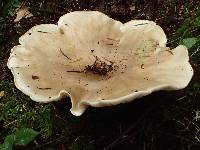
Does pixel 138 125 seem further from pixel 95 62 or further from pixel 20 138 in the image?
pixel 20 138

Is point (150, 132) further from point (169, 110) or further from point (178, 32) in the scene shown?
point (178, 32)

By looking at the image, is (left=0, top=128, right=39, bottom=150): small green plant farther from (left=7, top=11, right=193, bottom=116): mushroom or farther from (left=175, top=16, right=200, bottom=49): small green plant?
(left=175, top=16, right=200, bottom=49): small green plant

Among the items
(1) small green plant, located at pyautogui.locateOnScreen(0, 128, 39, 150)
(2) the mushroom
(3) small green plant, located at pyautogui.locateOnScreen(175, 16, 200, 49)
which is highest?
(2) the mushroom

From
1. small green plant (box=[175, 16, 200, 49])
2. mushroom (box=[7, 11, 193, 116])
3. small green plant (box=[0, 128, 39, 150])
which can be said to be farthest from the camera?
small green plant (box=[175, 16, 200, 49])

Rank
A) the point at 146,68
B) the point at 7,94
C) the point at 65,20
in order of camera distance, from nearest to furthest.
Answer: the point at 146,68 → the point at 65,20 → the point at 7,94

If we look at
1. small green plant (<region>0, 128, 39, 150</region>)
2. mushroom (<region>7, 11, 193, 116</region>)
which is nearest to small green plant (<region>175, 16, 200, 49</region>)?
mushroom (<region>7, 11, 193, 116</region>)

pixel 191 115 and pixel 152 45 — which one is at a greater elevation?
pixel 152 45

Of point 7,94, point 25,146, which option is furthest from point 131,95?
point 7,94
